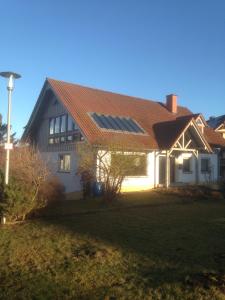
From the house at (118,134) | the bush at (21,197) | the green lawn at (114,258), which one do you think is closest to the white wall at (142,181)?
the house at (118,134)

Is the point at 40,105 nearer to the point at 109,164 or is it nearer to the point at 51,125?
the point at 51,125

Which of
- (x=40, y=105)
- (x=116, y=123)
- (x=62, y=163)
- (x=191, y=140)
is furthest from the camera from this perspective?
(x=40, y=105)

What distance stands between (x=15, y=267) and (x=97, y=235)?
10.2 ft

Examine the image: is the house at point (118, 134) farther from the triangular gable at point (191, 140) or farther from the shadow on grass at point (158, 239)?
the shadow on grass at point (158, 239)

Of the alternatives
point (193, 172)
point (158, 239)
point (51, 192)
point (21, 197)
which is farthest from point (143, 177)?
point (158, 239)

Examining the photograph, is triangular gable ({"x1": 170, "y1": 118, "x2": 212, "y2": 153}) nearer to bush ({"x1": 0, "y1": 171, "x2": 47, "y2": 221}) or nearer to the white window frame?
the white window frame

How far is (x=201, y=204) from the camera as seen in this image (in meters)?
16.6

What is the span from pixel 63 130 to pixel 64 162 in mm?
2324

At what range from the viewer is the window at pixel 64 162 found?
23.5 m

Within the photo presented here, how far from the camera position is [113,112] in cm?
2522

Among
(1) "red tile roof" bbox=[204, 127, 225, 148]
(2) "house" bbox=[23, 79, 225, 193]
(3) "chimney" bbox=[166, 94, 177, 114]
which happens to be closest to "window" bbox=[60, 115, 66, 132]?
(2) "house" bbox=[23, 79, 225, 193]

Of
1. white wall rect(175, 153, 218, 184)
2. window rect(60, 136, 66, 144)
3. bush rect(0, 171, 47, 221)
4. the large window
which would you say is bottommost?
bush rect(0, 171, 47, 221)

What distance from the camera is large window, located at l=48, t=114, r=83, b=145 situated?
22841mm

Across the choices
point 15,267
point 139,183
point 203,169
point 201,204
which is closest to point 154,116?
point 203,169
